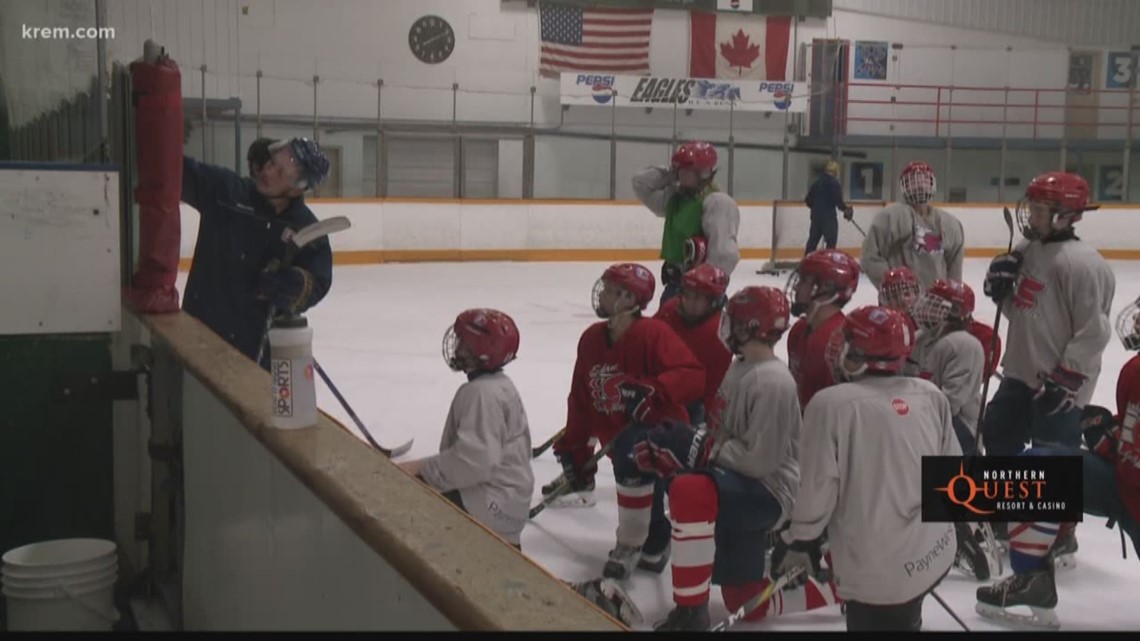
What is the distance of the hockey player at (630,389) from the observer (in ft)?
11.7

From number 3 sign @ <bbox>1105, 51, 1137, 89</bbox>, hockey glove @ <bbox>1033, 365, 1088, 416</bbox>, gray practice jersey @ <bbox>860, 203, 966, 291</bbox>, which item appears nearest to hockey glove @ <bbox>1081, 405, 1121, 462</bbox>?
hockey glove @ <bbox>1033, 365, 1088, 416</bbox>

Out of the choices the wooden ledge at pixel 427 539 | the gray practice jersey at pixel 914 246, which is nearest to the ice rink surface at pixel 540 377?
the gray practice jersey at pixel 914 246

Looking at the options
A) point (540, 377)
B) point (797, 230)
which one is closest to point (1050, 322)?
point (540, 377)

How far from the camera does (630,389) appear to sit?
3518mm

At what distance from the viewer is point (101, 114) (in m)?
3.89

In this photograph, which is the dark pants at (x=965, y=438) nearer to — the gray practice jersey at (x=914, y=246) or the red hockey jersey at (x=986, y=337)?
the red hockey jersey at (x=986, y=337)

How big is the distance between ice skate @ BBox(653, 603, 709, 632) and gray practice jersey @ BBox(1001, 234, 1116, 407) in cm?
142

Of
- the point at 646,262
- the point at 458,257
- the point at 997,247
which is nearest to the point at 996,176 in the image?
the point at 997,247

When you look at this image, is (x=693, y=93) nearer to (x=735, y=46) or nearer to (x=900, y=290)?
(x=735, y=46)

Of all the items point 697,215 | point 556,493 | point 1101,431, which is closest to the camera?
point 1101,431

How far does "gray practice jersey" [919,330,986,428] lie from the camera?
3689 millimetres

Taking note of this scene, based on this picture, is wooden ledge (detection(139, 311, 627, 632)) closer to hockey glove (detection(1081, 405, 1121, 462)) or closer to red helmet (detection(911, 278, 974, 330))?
hockey glove (detection(1081, 405, 1121, 462))

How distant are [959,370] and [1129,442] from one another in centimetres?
73

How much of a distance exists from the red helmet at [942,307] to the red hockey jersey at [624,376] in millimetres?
675
